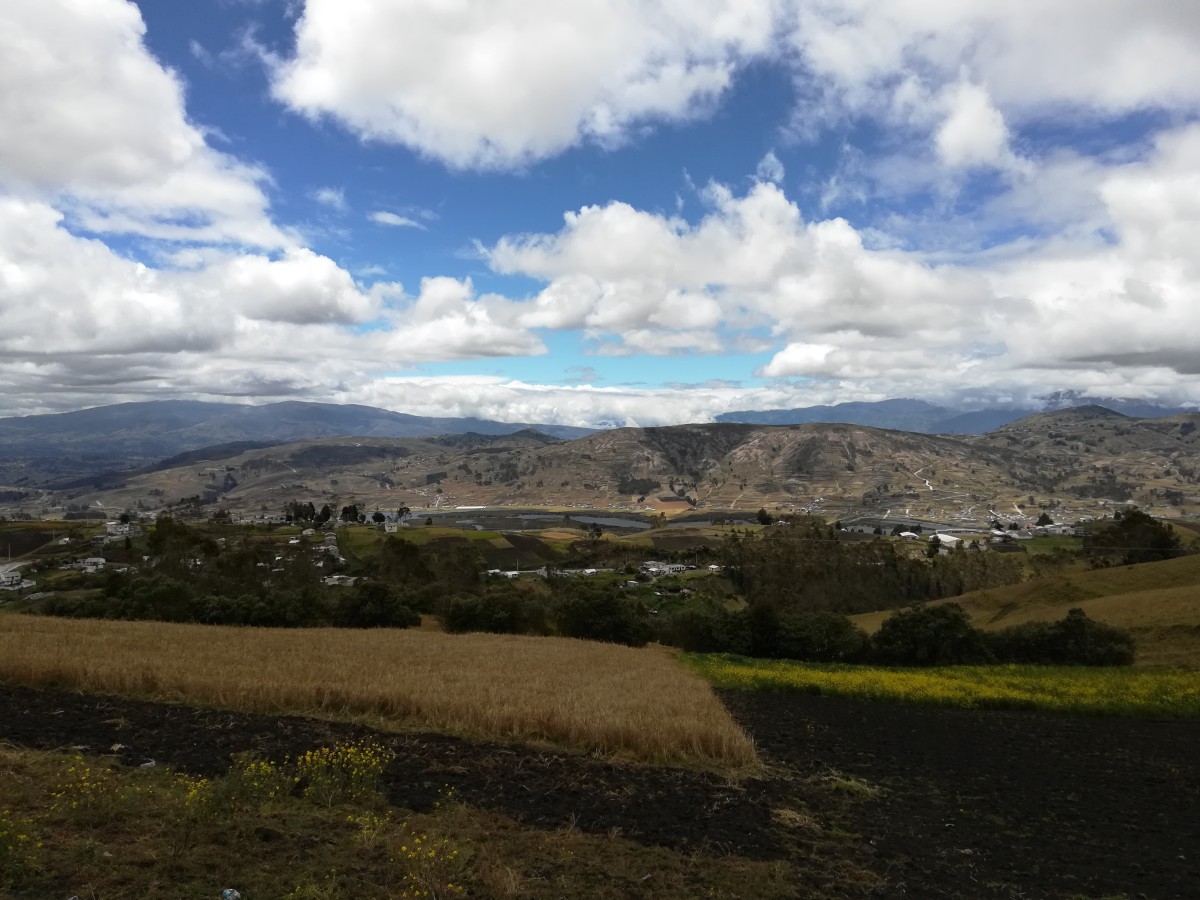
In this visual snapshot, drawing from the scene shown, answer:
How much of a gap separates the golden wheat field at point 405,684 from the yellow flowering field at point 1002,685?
5500 mm

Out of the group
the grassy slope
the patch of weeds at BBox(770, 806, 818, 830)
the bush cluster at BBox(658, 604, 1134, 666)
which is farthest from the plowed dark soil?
the grassy slope

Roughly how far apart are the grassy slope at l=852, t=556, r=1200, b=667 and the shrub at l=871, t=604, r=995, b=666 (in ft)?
27.7

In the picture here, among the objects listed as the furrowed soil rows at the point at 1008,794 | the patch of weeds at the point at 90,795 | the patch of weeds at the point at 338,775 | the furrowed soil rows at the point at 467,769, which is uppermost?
the patch of weeds at the point at 90,795

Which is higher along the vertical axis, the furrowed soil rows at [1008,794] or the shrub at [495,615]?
the furrowed soil rows at [1008,794]

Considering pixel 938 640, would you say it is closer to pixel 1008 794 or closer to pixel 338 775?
pixel 1008 794

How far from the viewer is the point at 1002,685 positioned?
33438mm

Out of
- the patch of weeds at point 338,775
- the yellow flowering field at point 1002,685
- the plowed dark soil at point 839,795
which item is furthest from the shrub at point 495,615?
the patch of weeds at point 338,775

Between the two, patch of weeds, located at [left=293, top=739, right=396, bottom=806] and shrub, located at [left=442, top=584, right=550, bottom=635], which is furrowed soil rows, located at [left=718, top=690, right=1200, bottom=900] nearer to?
patch of weeds, located at [left=293, top=739, right=396, bottom=806]

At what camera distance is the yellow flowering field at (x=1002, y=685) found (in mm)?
28656

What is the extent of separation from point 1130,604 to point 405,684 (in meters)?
54.4

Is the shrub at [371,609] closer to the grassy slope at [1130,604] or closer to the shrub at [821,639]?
the shrub at [821,639]

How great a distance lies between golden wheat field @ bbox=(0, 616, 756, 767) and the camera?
55.9ft

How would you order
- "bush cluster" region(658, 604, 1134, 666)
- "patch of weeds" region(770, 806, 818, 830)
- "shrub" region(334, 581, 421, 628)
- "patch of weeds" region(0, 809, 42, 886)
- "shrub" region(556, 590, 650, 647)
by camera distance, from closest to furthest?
"patch of weeds" region(0, 809, 42, 886)
"patch of weeds" region(770, 806, 818, 830)
"bush cluster" region(658, 604, 1134, 666)
"shrub" region(334, 581, 421, 628)
"shrub" region(556, 590, 650, 647)

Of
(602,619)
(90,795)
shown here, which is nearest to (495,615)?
(602,619)
